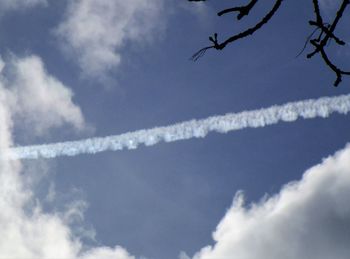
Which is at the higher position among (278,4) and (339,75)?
(278,4)

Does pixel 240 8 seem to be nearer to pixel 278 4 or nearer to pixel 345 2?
pixel 278 4

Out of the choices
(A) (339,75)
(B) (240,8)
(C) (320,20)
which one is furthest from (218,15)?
(A) (339,75)

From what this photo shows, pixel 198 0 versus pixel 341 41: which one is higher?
pixel 198 0

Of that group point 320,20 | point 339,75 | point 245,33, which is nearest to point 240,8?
point 245,33

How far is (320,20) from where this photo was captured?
6832 millimetres

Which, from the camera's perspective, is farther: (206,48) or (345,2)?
(206,48)

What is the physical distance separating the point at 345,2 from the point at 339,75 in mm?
882

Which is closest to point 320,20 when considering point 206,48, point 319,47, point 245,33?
point 319,47

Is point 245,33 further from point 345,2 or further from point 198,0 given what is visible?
point 345,2

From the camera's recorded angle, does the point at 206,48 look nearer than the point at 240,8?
No

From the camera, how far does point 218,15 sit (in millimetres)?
6895

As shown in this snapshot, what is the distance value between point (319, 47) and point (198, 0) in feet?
5.03

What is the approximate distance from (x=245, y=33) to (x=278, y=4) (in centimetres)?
51

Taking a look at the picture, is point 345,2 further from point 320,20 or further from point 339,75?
point 339,75
